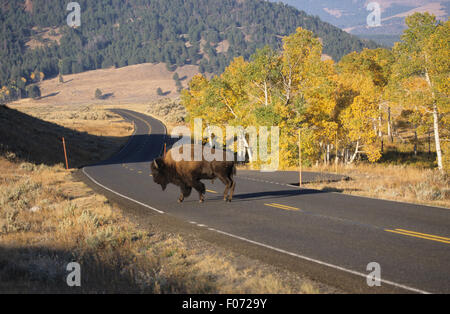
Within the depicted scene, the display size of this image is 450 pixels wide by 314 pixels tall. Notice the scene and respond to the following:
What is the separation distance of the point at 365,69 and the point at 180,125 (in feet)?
153

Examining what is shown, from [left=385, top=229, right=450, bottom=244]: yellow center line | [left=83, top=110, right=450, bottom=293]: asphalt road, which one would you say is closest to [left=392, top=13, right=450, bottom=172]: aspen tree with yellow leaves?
[left=83, top=110, right=450, bottom=293]: asphalt road

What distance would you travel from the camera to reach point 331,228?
10250 millimetres

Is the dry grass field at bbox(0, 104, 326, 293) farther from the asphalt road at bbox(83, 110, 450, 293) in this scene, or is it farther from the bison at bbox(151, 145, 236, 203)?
the bison at bbox(151, 145, 236, 203)

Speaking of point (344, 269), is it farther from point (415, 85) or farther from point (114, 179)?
point (415, 85)

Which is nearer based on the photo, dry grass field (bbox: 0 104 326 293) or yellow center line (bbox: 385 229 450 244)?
dry grass field (bbox: 0 104 326 293)

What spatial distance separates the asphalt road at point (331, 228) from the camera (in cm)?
710

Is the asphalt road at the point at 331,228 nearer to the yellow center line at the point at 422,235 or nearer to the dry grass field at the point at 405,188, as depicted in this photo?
the yellow center line at the point at 422,235

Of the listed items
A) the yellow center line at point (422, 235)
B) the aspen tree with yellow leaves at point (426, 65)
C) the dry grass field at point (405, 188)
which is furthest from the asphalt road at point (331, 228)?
the aspen tree with yellow leaves at point (426, 65)

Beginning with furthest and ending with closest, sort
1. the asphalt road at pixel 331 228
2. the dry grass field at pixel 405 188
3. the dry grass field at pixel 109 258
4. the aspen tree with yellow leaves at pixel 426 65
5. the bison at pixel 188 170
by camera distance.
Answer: the aspen tree with yellow leaves at pixel 426 65 < the dry grass field at pixel 405 188 < the bison at pixel 188 170 < the asphalt road at pixel 331 228 < the dry grass field at pixel 109 258

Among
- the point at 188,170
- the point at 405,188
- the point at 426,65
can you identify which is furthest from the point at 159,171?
the point at 426,65

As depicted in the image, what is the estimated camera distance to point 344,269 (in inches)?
282

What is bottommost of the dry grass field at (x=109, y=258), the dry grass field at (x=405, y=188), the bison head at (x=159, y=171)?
the dry grass field at (x=109, y=258)

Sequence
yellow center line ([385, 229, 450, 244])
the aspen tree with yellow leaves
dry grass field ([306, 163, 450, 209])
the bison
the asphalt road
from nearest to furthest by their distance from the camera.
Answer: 1. the asphalt road
2. yellow center line ([385, 229, 450, 244])
3. the bison
4. dry grass field ([306, 163, 450, 209])
5. the aspen tree with yellow leaves

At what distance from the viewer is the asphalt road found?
23.3ft
